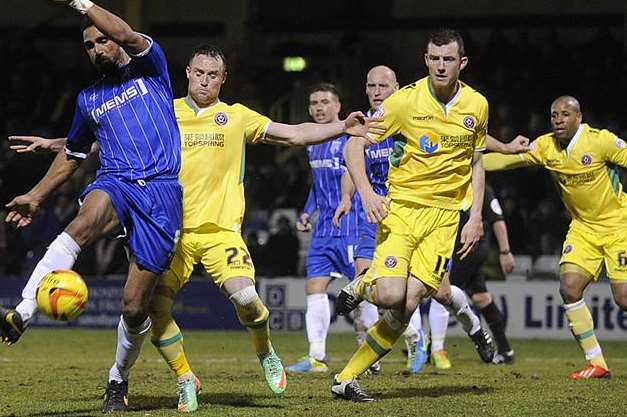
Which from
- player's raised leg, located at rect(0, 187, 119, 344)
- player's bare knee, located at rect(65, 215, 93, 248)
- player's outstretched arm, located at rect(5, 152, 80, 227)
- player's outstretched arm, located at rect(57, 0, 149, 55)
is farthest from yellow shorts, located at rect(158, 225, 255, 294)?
player's outstretched arm, located at rect(57, 0, 149, 55)

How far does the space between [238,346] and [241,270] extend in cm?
802

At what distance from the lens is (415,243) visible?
9656mm

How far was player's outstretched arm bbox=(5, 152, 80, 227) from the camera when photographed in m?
8.51

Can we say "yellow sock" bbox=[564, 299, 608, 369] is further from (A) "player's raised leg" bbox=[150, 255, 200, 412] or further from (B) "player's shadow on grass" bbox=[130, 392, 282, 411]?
(A) "player's raised leg" bbox=[150, 255, 200, 412]

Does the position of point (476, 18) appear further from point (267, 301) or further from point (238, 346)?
point (238, 346)

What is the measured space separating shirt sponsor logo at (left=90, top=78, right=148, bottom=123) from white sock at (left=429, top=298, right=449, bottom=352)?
19.2 ft

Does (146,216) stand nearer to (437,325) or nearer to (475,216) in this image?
(475,216)

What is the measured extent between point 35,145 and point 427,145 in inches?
116

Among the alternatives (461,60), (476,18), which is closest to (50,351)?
(461,60)

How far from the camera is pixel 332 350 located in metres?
16.7

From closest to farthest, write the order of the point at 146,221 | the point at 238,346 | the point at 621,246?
the point at 146,221
the point at 621,246
the point at 238,346

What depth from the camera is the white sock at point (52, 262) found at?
25.7ft

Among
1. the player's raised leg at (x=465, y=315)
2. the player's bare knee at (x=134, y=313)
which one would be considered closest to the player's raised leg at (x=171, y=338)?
the player's bare knee at (x=134, y=313)

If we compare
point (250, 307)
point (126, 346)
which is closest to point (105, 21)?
point (126, 346)
